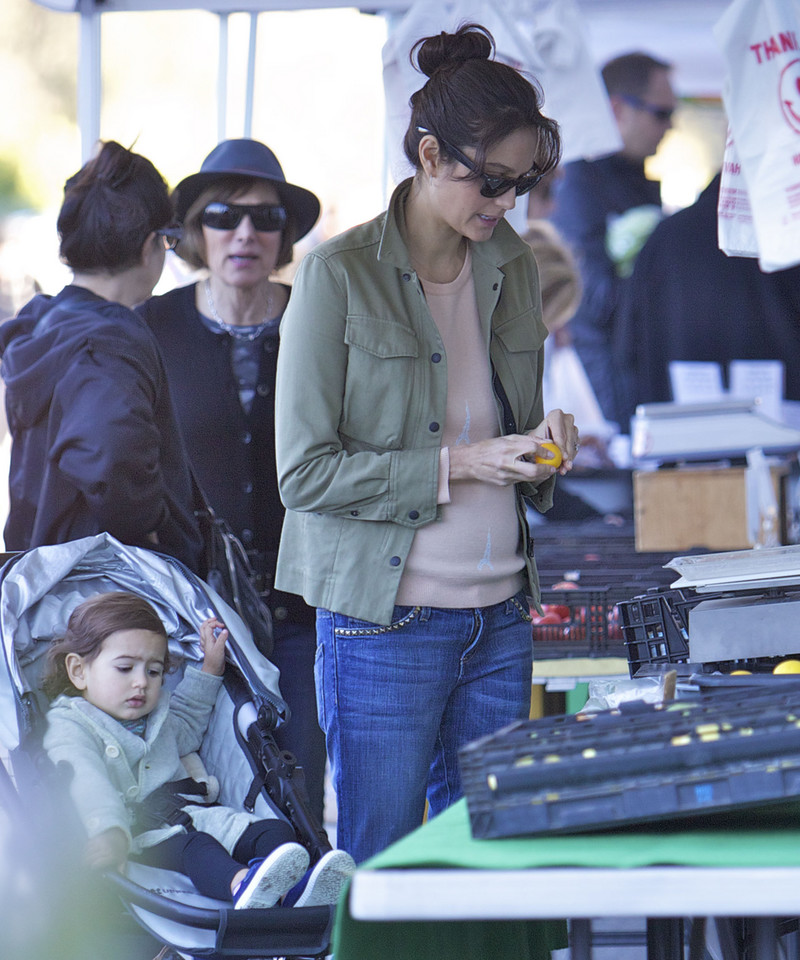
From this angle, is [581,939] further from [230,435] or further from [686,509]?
[686,509]

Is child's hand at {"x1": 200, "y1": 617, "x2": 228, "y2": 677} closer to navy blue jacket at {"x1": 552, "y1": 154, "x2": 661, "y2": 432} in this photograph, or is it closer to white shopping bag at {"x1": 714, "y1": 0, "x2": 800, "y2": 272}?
white shopping bag at {"x1": 714, "y1": 0, "x2": 800, "y2": 272}

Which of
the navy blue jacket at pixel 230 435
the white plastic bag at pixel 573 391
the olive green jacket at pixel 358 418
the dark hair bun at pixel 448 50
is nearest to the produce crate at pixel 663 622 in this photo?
the olive green jacket at pixel 358 418

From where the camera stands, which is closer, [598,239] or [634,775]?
[634,775]

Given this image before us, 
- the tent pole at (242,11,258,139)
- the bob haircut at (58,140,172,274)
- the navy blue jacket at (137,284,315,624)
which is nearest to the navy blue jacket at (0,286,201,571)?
the bob haircut at (58,140,172,274)

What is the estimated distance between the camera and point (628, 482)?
6445 mm

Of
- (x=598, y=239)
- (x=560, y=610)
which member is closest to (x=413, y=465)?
(x=560, y=610)

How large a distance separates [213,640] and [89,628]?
0.84 ft

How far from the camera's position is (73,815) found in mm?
2213

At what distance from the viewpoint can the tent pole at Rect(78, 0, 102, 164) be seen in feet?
13.0

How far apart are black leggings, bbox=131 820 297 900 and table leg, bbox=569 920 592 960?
1.18 metres

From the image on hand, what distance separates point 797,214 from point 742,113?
1.05ft

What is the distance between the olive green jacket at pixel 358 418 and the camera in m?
1.95

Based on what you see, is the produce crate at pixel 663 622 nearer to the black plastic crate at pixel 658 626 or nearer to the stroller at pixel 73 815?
the black plastic crate at pixel 658 626

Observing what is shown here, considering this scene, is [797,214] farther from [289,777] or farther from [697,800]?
[697,800]
